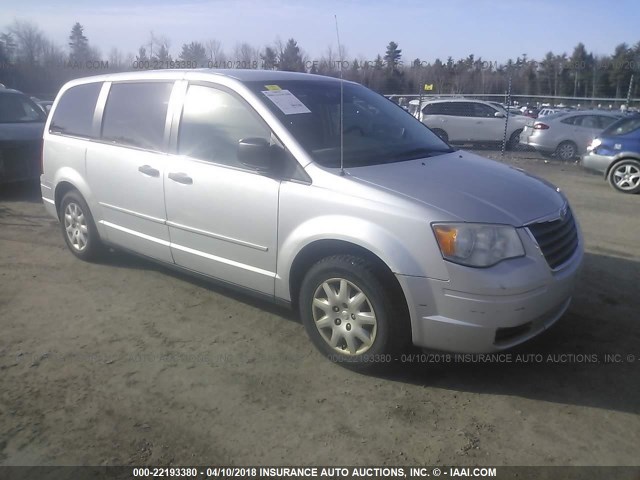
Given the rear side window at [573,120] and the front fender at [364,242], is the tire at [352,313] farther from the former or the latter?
the rear side window at [573,120]

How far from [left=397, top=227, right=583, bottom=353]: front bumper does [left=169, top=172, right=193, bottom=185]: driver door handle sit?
6.25 ft

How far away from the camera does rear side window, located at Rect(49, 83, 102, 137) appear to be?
5.41 m

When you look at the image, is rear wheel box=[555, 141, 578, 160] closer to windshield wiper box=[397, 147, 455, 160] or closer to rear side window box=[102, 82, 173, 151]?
windshield wiper box=[397, 147, 455, 160]

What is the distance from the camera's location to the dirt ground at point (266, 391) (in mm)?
2838

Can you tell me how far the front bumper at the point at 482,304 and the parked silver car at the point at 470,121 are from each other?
14.8 m

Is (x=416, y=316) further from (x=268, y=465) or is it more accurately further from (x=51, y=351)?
(x=51, y=351)

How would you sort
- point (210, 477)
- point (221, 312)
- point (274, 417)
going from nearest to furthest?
1. point (210, 477)
2. point (274, 417)
3. point (221, 312)

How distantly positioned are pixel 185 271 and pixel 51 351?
1161 mm

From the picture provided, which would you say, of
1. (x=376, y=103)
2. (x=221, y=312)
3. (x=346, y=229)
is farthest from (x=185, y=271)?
(x=376, y=103)

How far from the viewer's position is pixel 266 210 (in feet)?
12.4

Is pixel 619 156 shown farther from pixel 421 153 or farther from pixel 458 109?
pixel 458 109

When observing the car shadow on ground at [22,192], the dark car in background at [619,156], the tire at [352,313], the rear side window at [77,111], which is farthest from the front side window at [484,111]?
the tire at [352,313]

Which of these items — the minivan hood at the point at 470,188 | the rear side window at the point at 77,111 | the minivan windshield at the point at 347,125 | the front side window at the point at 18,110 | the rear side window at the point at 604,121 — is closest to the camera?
the minivan hood at the point at 470,188

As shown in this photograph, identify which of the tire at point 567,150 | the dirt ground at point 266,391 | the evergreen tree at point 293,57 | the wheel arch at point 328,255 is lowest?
the dirt ground at point 266,391
